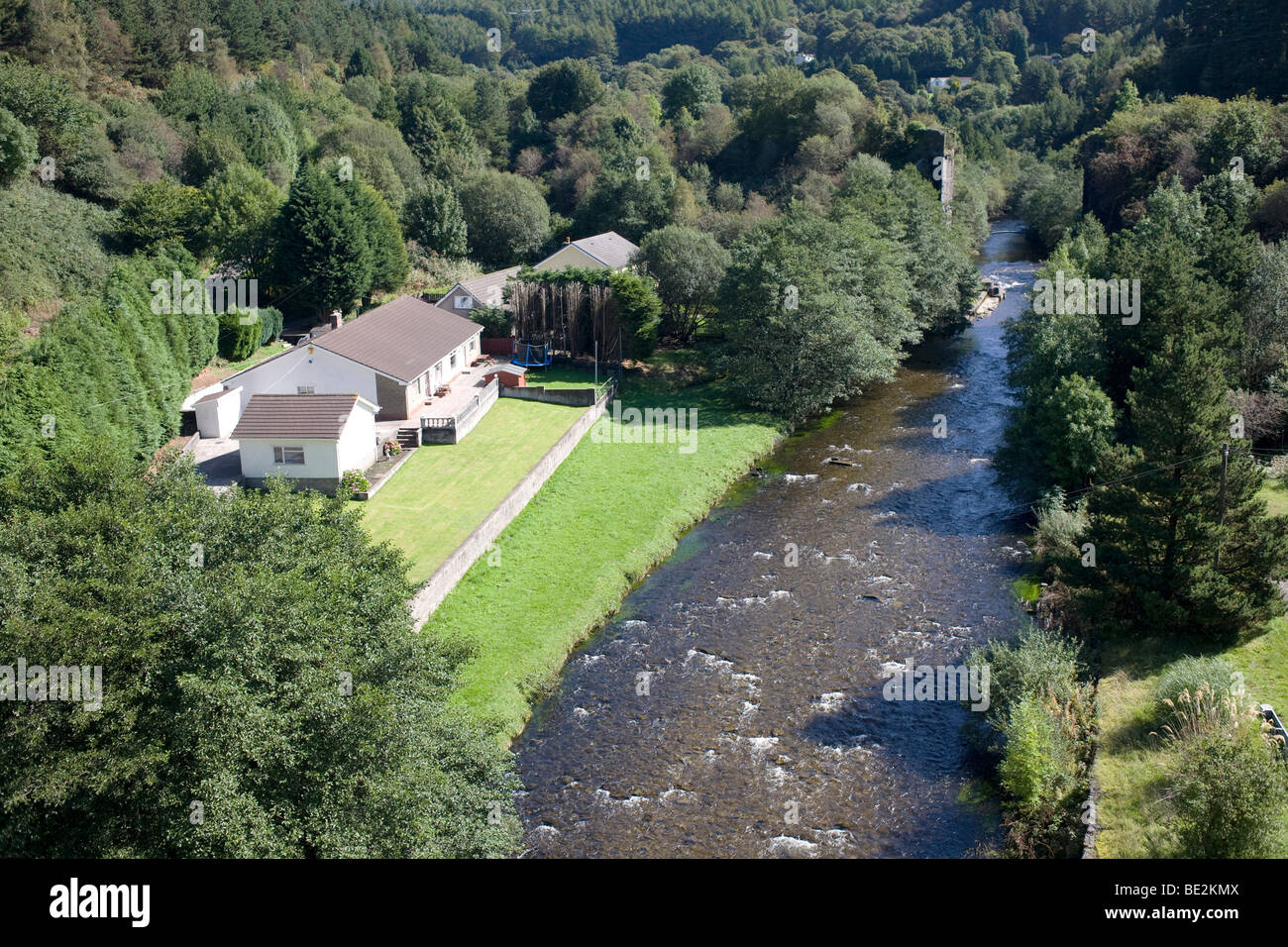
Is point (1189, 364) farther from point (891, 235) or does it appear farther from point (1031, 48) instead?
point (1031, 48)

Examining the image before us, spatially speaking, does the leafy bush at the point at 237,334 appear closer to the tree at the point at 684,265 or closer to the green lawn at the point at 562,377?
the green lawn at the point at 562,377

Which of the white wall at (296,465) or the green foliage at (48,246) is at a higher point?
the green foliage at (48,246)

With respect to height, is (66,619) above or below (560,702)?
above

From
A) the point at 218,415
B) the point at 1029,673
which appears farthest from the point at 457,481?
the point at 1029,673

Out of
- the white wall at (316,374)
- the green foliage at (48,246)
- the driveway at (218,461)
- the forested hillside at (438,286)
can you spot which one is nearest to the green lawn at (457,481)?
the white wall at (316,374)

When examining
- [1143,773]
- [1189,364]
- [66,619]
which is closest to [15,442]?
[66,619]

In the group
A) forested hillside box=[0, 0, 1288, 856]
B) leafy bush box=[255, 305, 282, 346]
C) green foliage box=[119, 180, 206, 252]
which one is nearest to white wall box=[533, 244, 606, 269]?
forested hillside box=[0, 0, 1288, 856]
